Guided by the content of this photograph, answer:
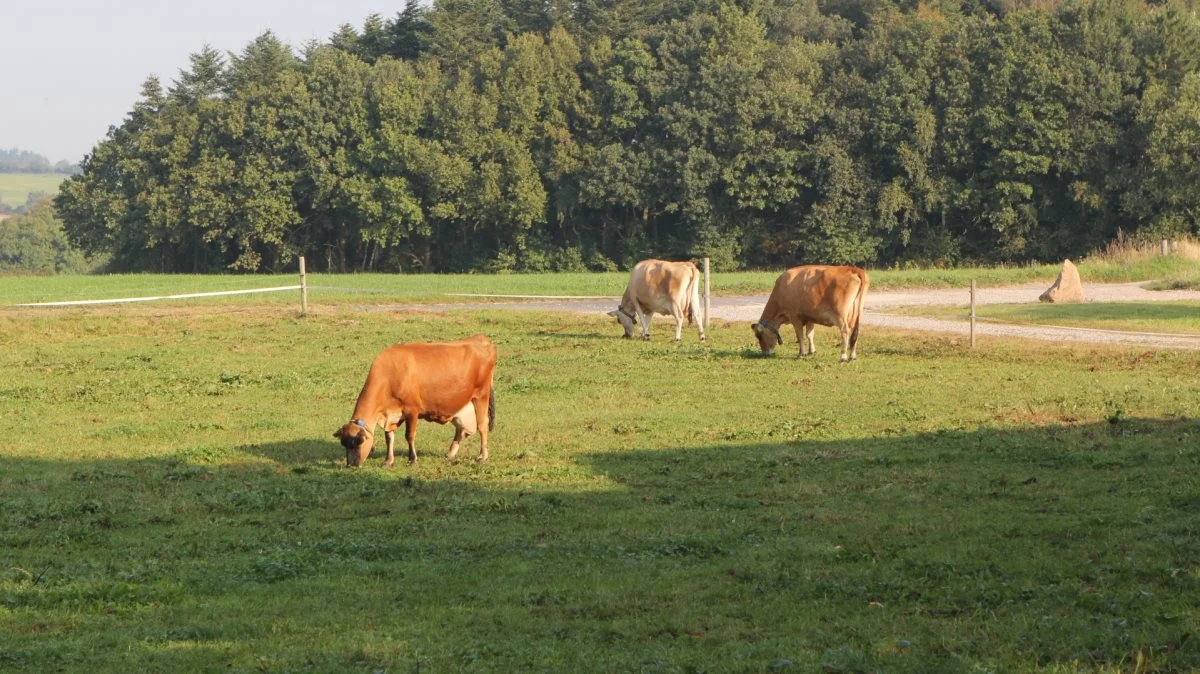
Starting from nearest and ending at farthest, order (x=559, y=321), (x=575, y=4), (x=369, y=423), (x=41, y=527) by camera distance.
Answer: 1. (x=41, y=527)
2. (x=369, y=423)
3. (x=559, y=321)
4. (x=575, y=4)

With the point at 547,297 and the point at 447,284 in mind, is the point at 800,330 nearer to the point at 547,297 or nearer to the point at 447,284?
the point at 547,297

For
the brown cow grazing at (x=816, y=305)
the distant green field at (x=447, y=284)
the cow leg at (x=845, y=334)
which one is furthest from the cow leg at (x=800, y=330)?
the distant green field at (x=447, y=284)

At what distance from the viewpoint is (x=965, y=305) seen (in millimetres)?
38250

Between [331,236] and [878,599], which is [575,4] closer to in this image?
[331,236]

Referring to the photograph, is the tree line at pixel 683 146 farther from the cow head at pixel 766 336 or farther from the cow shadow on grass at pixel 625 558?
the cow shadow on grass at pixel 625 558

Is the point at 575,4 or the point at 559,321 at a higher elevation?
the point at 575,4

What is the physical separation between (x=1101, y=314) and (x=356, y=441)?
23.7 meters

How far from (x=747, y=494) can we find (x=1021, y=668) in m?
5.98

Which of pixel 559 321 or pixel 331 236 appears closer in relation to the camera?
pixel 559 321

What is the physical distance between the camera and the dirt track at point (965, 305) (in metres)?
28.1

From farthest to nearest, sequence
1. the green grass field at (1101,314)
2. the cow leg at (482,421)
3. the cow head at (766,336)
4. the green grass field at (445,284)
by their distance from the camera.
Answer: the green grass field at (445,284), the green grass field at (1101,314), the cow head at (766,336), the cow leg at (482,421)

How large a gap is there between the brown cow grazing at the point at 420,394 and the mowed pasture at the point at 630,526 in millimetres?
476

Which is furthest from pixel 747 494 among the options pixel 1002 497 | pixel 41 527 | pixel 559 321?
pixel 559 321

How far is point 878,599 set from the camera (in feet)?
31.1
